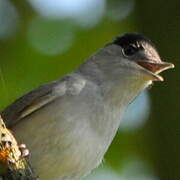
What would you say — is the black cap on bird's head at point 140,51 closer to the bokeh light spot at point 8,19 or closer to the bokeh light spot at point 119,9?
the bokeh light spot at point 119,9

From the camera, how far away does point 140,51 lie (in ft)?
21.4

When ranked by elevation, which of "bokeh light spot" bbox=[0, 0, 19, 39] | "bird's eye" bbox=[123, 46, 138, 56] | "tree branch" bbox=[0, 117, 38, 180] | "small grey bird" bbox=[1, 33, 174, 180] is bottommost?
"small grey bird" bbox=[1, 33, 174, 180]

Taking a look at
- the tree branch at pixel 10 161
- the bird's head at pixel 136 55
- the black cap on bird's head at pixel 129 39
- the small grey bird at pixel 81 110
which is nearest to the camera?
the tree branch at pixel 10 161

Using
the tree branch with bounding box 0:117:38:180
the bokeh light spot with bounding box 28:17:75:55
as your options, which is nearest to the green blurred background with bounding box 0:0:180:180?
the bokeh light spot with bounding box 28:17:75:55

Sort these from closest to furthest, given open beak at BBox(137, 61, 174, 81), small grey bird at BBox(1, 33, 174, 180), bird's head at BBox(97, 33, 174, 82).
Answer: small grey bird at BBox(1, 33, 174, 180) < open beak at BBox(137, 61, 174, 81) < bird's head at BBox(97, 33, 174, 82)

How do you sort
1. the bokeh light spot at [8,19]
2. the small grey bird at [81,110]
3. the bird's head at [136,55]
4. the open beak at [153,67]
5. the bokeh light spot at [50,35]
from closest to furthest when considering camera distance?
the small grey bird at [81,110], the open beak at [153,67], the bird's head at [136,55], the bokeh light spot at [8,19], the bokeh light spot at [50,35]

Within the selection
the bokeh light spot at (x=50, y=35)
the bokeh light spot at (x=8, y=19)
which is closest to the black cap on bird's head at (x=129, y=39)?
the bokeh light spot at (x=50, y=35)

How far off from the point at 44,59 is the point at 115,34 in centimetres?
95

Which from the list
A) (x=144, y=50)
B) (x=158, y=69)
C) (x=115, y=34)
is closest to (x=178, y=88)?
(x=158, y=69)

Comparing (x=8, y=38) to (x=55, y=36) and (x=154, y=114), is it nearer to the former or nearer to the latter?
(x=55, y=36)

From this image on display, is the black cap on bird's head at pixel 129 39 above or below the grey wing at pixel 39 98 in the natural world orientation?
above

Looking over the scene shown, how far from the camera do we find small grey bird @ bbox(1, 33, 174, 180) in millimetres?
5598

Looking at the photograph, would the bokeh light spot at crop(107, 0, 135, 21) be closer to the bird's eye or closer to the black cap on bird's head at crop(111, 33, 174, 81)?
the black cap on bird's head at crop(111, 33, 174, 81)

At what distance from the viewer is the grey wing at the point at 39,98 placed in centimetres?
600
